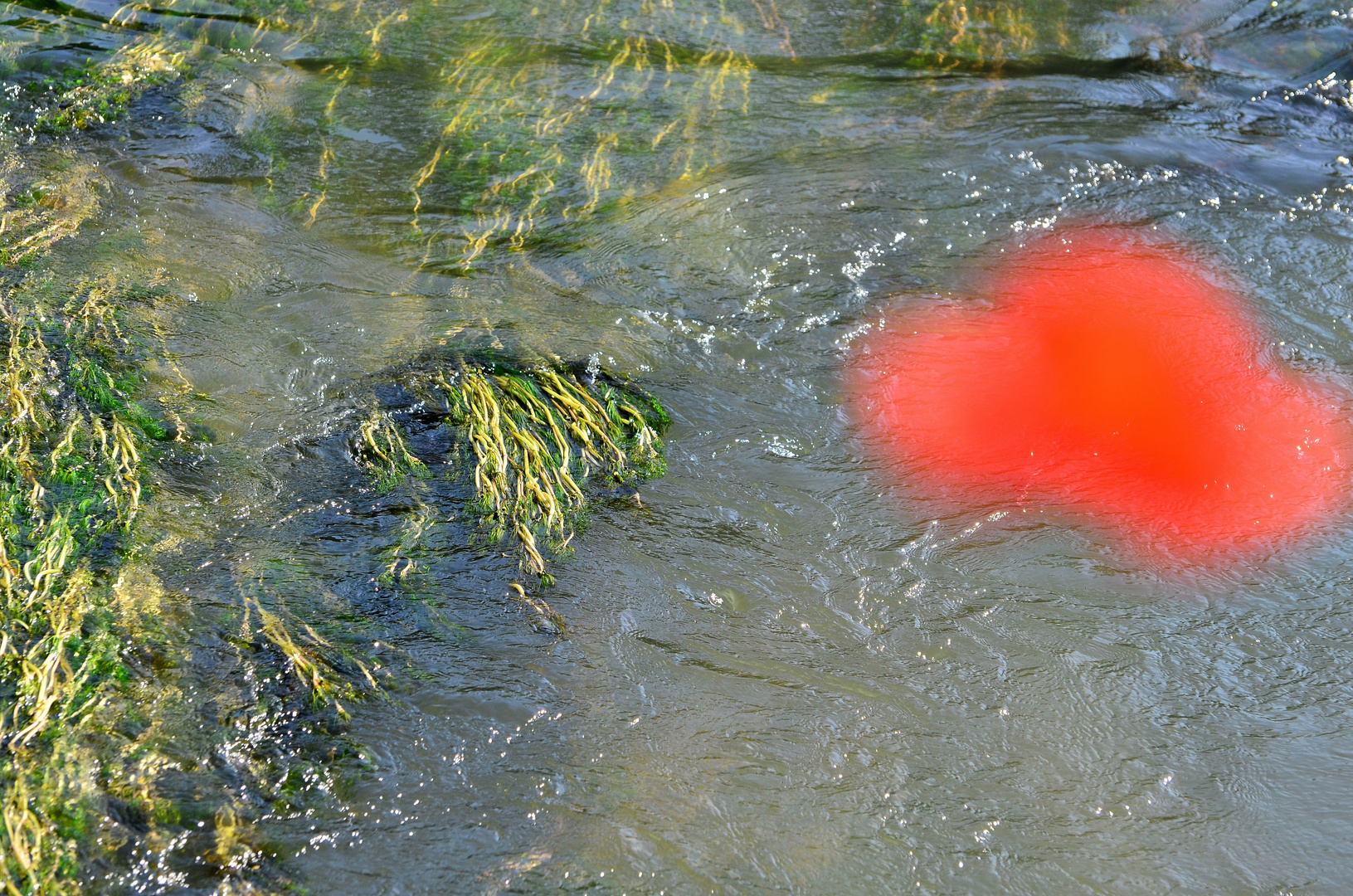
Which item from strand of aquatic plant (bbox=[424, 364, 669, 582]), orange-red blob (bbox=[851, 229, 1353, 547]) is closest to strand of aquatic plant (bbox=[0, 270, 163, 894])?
strand of aquatic plant (bbox=[424, 364, 669, 582])

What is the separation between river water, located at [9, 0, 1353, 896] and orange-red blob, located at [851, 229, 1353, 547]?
0.57 ft

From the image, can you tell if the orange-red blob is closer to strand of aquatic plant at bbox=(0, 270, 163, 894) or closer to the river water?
the river water

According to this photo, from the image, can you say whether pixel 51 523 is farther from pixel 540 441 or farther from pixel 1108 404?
pixel 1108 404

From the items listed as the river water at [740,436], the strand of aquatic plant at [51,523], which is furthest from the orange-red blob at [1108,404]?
the strand of aquatic plant at [51,523]

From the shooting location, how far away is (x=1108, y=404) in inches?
177

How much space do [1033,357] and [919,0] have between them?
3.59m

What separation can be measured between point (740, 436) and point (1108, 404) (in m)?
1.72

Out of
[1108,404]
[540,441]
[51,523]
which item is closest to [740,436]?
[540,441]

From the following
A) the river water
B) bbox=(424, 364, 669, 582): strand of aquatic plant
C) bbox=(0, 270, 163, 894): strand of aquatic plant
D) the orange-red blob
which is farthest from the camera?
the orange-red blob

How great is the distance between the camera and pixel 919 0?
7016mm

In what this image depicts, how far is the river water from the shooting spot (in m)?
3.07

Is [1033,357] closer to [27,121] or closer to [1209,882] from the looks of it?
[1209,882]

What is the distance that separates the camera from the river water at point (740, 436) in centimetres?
307

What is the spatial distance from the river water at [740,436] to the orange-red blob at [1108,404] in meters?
0.17
